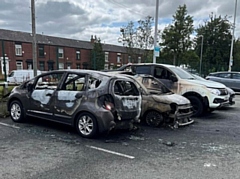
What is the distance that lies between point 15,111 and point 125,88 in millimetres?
3424

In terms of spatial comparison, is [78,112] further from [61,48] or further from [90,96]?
[61,48]

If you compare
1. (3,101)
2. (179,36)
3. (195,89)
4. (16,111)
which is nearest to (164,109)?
(195,89)

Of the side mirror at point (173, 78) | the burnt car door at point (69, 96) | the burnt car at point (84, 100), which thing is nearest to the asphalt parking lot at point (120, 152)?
the burnt car at point (84, 100)

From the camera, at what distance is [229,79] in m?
15.3

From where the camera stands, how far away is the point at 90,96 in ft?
17.5

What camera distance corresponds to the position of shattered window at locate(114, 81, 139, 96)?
18.6 feet

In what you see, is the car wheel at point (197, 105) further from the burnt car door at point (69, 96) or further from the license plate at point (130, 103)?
the burnt car door at point (69, 96)

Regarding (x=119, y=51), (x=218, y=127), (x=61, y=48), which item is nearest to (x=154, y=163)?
(x=218, y=127)

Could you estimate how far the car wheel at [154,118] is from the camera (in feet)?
21.6

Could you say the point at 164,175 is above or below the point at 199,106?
below

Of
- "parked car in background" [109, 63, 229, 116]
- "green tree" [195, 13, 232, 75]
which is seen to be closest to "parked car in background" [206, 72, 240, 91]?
"parked car in background" [109, 63, 229, 116]

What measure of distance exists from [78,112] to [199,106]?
4.69m

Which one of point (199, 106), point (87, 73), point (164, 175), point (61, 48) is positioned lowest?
point (164, 175)

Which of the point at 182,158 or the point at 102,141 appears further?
the point at 102,141
